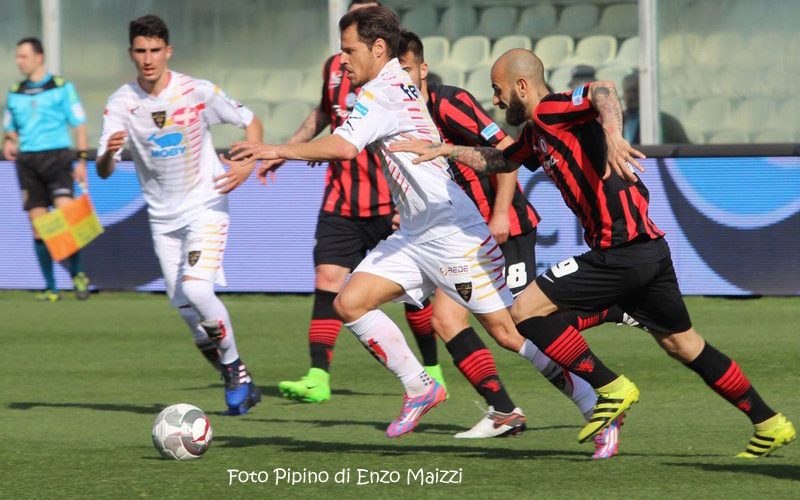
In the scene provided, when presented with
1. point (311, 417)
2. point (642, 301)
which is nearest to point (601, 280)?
point (642, 301)

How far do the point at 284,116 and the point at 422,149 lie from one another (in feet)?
34.9

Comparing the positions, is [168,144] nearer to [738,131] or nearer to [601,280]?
[601,280]

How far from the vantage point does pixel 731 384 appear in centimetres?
636

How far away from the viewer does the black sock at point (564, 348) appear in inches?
251

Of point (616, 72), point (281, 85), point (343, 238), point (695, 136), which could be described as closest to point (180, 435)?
point (343, 238)

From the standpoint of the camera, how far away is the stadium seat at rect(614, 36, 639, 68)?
15.7m

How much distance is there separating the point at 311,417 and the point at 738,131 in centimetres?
817

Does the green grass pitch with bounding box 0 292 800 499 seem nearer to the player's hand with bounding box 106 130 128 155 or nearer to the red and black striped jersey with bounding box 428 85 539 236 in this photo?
the red and black striped jersey with bounding box 428 85 539 236

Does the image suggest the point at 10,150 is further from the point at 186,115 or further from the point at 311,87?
the point at 186,115

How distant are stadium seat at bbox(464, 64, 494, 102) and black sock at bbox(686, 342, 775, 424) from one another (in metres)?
10.0

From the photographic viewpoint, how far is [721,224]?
13367 millimetres

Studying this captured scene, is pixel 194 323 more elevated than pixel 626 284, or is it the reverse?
pixel 626 284

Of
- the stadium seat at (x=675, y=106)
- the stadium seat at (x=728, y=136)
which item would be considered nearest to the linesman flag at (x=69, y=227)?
the stadium seat at (x=675, y=106)

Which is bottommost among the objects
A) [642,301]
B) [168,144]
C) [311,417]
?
[311,417]
